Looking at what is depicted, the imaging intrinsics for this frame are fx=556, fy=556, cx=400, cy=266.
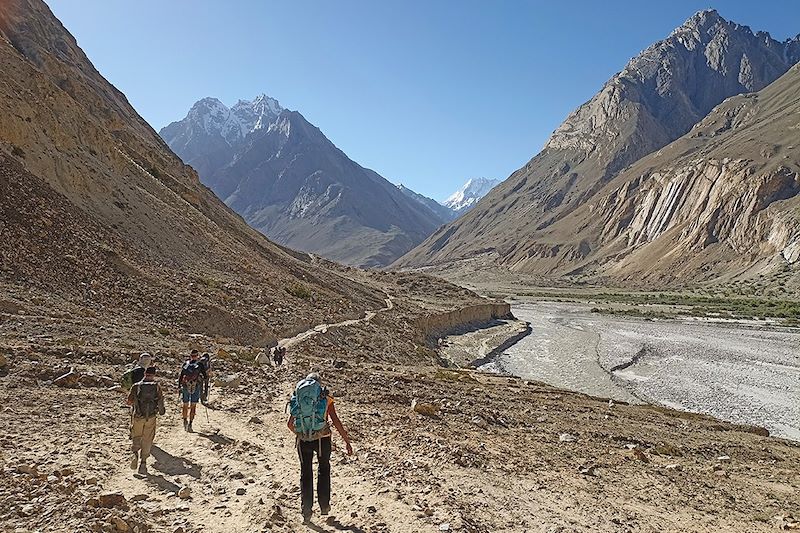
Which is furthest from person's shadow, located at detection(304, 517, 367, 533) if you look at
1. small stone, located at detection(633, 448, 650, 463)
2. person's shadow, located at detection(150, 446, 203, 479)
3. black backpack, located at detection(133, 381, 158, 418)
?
small stone, located at detection(633, 448, 650, 463)

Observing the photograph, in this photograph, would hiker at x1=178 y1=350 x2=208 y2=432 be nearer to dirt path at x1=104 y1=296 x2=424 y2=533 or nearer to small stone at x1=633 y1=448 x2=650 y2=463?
dirt path at x1=104 y1=296 x2=424 y2=533

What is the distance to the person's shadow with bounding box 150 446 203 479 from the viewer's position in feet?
27.0

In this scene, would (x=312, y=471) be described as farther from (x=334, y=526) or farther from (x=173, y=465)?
(x=173, y=465)

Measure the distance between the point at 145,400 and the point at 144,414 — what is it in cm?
21

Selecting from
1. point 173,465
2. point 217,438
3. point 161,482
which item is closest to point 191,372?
point 217,438

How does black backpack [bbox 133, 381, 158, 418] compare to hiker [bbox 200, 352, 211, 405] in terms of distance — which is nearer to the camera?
black backpack [bbox 133, 381, 158, 418]

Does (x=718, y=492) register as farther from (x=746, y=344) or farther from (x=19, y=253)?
(x=746, y=344)

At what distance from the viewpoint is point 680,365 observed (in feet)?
122

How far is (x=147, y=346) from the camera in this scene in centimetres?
1697

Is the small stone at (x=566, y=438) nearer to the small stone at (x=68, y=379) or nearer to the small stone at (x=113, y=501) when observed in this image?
the small stone at (x=113, y=501)

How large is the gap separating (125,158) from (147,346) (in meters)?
26.0

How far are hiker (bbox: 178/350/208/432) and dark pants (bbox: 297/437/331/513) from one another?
4.43 meters

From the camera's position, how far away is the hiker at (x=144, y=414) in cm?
822

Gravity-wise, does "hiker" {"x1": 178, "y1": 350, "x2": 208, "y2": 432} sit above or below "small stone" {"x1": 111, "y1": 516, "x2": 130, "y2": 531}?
above
